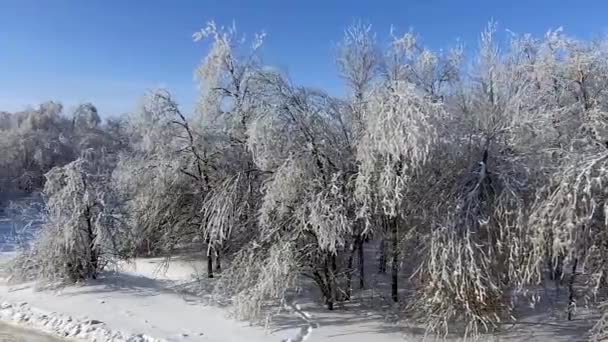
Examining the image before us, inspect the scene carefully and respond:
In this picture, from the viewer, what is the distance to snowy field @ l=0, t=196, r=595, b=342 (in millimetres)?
9195

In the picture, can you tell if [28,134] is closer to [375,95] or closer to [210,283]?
[210,283]

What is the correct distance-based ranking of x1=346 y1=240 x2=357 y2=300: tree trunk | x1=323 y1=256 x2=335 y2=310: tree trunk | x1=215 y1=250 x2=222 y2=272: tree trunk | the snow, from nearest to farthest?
the snow → x1=323 y1=256 x2=335 y2=310: tree trunk → x1=346 y1=240 x2=357 y2=300: tree trunk → x1=215 y1=250 x2=222 y2=272: tree trunk

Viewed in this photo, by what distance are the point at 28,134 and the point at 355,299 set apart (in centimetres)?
3845

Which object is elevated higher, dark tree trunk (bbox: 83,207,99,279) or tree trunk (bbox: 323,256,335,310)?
dark tree trunk (bbox: 83,207,99,279)

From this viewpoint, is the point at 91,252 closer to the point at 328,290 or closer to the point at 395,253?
the point at 328,290

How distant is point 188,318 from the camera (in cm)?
1013

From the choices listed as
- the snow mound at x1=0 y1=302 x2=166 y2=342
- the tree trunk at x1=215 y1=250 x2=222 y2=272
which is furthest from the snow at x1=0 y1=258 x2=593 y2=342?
the tree trunk at x1=215 y1=250 x2=222 y2=272

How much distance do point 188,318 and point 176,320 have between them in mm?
245

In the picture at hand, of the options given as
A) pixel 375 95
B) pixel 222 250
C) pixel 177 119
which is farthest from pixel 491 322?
pixel 177 119

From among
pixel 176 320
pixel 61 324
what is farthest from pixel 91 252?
pixel 176 320

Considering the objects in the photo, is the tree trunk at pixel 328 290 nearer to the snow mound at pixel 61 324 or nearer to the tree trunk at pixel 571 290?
the snow mound at pixel 61 324

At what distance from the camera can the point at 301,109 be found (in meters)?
10.7

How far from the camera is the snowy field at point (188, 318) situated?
30.2ft

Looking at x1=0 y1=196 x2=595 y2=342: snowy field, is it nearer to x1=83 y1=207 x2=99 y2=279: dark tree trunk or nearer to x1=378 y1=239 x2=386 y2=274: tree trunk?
x1=83 y1=207 x2=99 y2=279: dark tree trunk
